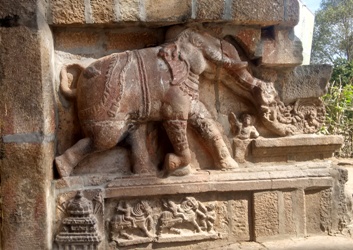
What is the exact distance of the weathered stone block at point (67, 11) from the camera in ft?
8.09

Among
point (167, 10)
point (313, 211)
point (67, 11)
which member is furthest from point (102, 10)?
point (313, 211)

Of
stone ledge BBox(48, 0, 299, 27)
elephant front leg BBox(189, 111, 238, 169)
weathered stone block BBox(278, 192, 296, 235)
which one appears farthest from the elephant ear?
weathered stone block BBox(278, 192, 296, 235)

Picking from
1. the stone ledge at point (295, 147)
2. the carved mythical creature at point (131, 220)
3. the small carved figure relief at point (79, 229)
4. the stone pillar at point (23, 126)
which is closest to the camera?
the stone pillar at point (23, 126)

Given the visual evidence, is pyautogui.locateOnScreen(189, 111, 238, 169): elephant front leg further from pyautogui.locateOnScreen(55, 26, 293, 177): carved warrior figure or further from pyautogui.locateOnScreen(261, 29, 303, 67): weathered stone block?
pyautogui.locateOnScreen(261, 29, 303, 67): weathered stone block

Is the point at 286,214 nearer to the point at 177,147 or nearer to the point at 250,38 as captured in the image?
the point at 177,147

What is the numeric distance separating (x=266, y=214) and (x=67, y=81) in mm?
1768

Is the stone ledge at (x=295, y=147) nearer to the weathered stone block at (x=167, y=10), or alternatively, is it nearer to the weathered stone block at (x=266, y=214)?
the weathered stone block at (x=266, y=214)

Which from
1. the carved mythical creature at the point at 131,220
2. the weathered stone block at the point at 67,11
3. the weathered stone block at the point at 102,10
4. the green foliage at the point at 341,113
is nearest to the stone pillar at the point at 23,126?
the weathered stone block at the point at 67,11

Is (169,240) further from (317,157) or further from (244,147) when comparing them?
(317,157)

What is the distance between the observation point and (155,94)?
2568 mm

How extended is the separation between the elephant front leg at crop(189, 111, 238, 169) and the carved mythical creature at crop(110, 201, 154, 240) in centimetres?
62

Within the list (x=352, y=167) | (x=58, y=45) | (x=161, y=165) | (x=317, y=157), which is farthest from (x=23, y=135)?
(x=352, y=167)

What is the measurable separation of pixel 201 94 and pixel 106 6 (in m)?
0.94

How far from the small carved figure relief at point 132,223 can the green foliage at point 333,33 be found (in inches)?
634
